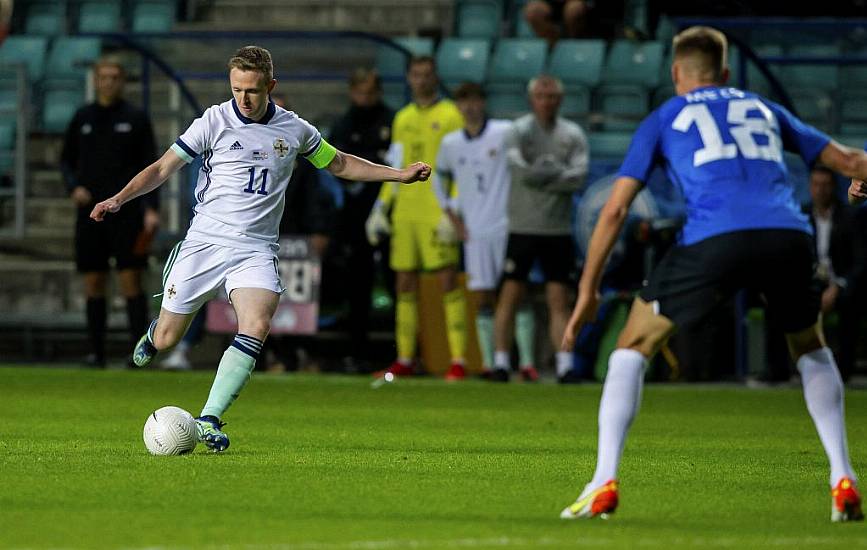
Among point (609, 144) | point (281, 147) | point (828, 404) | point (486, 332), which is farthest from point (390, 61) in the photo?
point (828, 404)

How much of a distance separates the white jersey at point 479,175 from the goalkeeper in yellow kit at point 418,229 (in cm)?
16

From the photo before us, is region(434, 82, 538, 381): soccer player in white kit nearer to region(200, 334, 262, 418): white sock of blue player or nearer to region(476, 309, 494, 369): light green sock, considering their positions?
region(476, 309, 494, 369): light green sock

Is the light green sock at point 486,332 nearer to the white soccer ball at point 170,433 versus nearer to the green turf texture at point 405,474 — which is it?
the green turf texture at point 405,474

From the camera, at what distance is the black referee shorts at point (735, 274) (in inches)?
247

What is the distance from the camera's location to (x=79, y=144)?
15.7m

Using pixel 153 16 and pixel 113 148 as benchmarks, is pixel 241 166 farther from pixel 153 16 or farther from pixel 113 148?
pixel 153 16

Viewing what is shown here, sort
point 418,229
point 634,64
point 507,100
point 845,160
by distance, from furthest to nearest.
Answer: point 507,100, point 634,64, point 418,229, point 845,160

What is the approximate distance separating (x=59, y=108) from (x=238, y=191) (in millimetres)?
11985

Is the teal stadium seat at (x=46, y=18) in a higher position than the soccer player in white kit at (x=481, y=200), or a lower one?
higher

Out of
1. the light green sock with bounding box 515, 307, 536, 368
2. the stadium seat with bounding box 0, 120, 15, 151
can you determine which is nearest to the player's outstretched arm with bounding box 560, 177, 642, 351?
the light green sock with bounding box 515, 307, 536, 368

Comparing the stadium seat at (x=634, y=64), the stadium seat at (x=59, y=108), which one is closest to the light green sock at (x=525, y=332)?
the stadium seat at (x=634, y=64)

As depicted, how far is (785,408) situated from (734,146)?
6592 millimetres

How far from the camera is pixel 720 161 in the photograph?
636 cm

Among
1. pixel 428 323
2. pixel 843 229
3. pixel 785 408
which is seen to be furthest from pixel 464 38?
pixel 785 408
